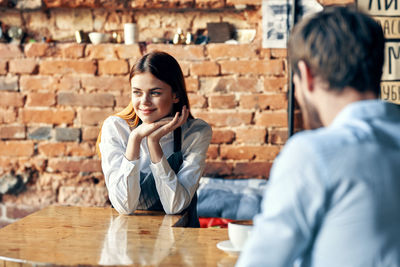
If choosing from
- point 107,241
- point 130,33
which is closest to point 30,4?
point 130,33

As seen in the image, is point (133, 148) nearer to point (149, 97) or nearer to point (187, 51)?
point (149, 97)

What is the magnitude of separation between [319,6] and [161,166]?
159 cm

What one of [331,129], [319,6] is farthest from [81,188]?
[331,129]

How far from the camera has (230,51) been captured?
284cm

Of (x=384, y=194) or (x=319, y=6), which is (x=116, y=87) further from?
(x=384, y=194)

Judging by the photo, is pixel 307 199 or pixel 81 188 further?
pixel 81 188

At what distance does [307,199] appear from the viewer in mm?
725

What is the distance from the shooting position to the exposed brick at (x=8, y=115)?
9.73ft

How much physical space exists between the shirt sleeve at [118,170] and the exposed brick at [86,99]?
3.40 feet

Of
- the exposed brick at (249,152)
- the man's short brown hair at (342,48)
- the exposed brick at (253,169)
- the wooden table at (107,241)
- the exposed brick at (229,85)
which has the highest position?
the man's short brown hair at (342,48)

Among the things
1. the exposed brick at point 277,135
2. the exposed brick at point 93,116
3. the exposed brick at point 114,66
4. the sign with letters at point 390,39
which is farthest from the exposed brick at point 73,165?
the sign with letters at point 390,39

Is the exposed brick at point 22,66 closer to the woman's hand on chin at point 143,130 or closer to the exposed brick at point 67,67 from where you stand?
the exposed brick at point 67,67

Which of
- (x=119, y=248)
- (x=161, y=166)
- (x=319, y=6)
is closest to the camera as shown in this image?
(x=119, y=248)

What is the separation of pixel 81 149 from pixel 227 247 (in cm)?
190
